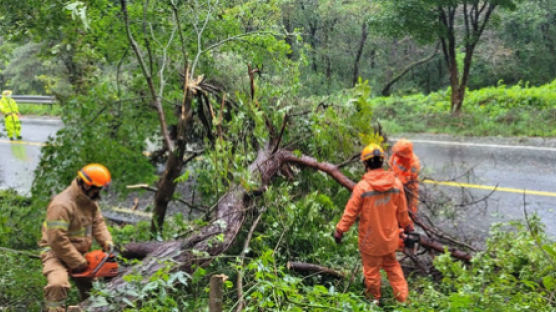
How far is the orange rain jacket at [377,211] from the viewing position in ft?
13.8

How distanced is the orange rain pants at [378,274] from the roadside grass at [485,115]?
6.51m

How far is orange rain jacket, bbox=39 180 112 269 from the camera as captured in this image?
412cm

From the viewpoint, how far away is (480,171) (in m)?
8.37

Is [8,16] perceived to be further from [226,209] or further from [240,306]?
[240,306]

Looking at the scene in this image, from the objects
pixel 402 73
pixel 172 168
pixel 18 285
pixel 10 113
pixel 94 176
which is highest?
pixel 402 73

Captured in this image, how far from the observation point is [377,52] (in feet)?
56.6

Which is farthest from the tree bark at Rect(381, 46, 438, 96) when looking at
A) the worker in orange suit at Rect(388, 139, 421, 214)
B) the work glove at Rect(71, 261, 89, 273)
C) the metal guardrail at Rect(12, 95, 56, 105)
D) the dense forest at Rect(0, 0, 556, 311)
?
the work glove at Rect(71, 261, 89, 273)

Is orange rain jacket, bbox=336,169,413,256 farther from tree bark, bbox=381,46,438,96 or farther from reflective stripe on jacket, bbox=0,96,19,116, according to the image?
tree bark, bbox=381,46,438,96

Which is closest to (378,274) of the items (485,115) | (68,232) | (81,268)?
(81,268)

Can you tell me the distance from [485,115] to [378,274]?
30.1ft

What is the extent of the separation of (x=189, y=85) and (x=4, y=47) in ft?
12.0

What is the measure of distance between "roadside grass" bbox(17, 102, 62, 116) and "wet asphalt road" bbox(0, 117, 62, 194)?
3.38 ft

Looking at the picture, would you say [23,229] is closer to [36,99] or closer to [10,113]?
[10,113]

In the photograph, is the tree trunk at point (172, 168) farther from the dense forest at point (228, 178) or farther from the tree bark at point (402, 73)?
the tree bark at point (402, 73)
